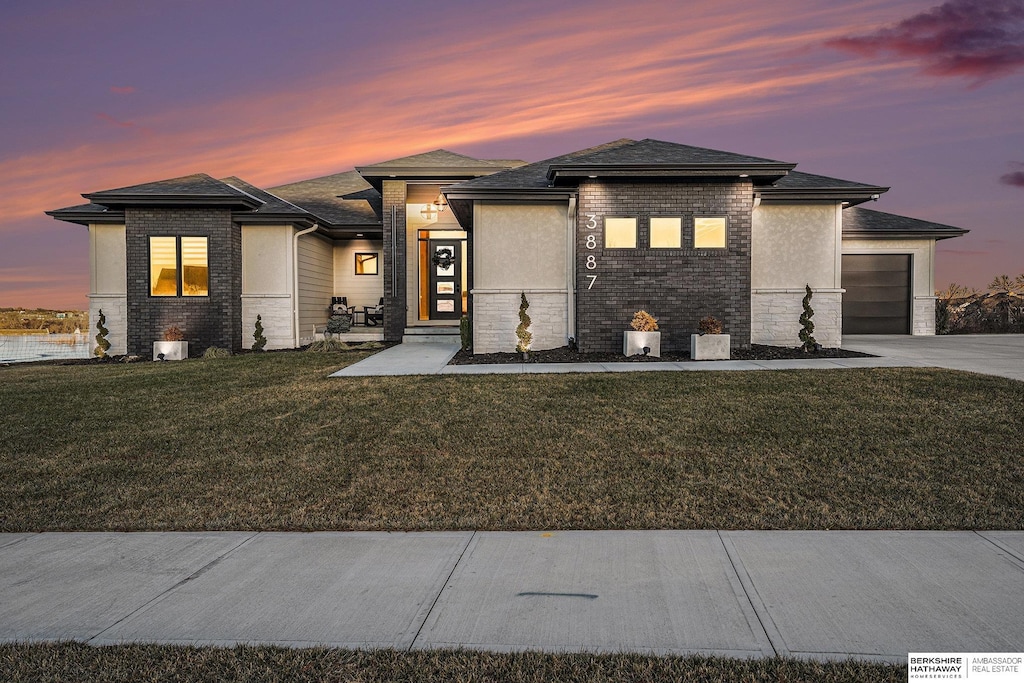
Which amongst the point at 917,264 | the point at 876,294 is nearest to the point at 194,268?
the point at 876,294

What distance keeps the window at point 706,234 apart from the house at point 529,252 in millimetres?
32

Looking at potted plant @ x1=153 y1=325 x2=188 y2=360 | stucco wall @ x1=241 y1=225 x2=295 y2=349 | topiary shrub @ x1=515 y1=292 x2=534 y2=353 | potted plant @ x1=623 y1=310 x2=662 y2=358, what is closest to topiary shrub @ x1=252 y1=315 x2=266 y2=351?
stucco wall @ x1=241 y1=225 x2=295 y2=349

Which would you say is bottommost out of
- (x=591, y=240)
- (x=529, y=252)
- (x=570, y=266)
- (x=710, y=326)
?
(x=710, y=326)

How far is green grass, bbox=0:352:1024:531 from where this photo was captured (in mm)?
4719

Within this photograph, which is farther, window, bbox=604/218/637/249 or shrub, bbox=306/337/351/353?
shrub, bbox=306/337/351/353

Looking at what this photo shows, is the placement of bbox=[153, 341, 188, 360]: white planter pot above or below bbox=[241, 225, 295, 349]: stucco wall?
below

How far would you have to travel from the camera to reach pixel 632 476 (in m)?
5.55

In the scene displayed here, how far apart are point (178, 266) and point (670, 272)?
43.4ft

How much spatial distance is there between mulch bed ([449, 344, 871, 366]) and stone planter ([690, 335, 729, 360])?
0.91 feet

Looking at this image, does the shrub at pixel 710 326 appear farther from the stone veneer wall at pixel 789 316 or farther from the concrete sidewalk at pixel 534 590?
the concrete sidewalk at pixel 534 590

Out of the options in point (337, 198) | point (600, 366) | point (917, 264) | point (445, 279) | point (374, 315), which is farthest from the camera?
point (337, 198)

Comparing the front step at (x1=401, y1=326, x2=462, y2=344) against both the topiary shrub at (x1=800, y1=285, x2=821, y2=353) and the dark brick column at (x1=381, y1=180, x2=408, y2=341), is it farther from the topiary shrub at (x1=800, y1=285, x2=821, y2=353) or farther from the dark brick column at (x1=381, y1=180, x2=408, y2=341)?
the topiary shrub at (x1=800, y1=285, x2=821, y2=353)

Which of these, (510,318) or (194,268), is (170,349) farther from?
(510,318)

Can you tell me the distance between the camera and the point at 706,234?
44.4 ft
